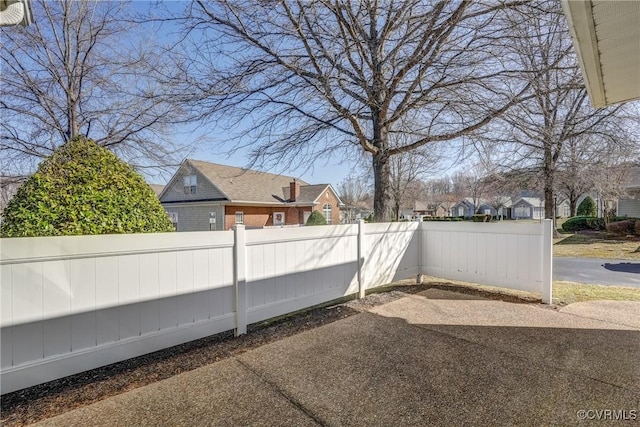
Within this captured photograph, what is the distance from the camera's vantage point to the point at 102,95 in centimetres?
919

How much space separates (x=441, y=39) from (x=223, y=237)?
489cm

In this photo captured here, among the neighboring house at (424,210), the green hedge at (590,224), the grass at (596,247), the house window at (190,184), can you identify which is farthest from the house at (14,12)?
the neighboring house at (424,210)

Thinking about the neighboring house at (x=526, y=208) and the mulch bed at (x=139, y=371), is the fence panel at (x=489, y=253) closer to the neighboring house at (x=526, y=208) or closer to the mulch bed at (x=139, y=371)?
the mulch bed at (x=139, y=371)

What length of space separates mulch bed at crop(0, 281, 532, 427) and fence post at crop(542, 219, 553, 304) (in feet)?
9.55

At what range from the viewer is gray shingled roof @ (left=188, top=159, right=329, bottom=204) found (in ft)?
66.9

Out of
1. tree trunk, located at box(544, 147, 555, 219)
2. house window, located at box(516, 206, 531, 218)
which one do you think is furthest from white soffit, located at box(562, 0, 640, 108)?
house window, located at box(516, 206, 531, 218)

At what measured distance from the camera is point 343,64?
672 centimetres

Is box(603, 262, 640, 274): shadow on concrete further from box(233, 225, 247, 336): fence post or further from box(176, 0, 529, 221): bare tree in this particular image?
box(233, 225, 247, 336): fence post

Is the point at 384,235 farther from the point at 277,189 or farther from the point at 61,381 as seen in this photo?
the point at 277,189

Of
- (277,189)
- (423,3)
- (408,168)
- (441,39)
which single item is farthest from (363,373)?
(277,189)

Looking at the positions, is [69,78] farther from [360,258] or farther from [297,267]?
[360,258]

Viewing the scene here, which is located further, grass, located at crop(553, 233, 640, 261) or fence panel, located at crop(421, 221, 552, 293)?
grass, located at crop(553, 233, 640, 261)

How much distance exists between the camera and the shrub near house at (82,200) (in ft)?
10.0

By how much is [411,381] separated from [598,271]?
28.6ft
